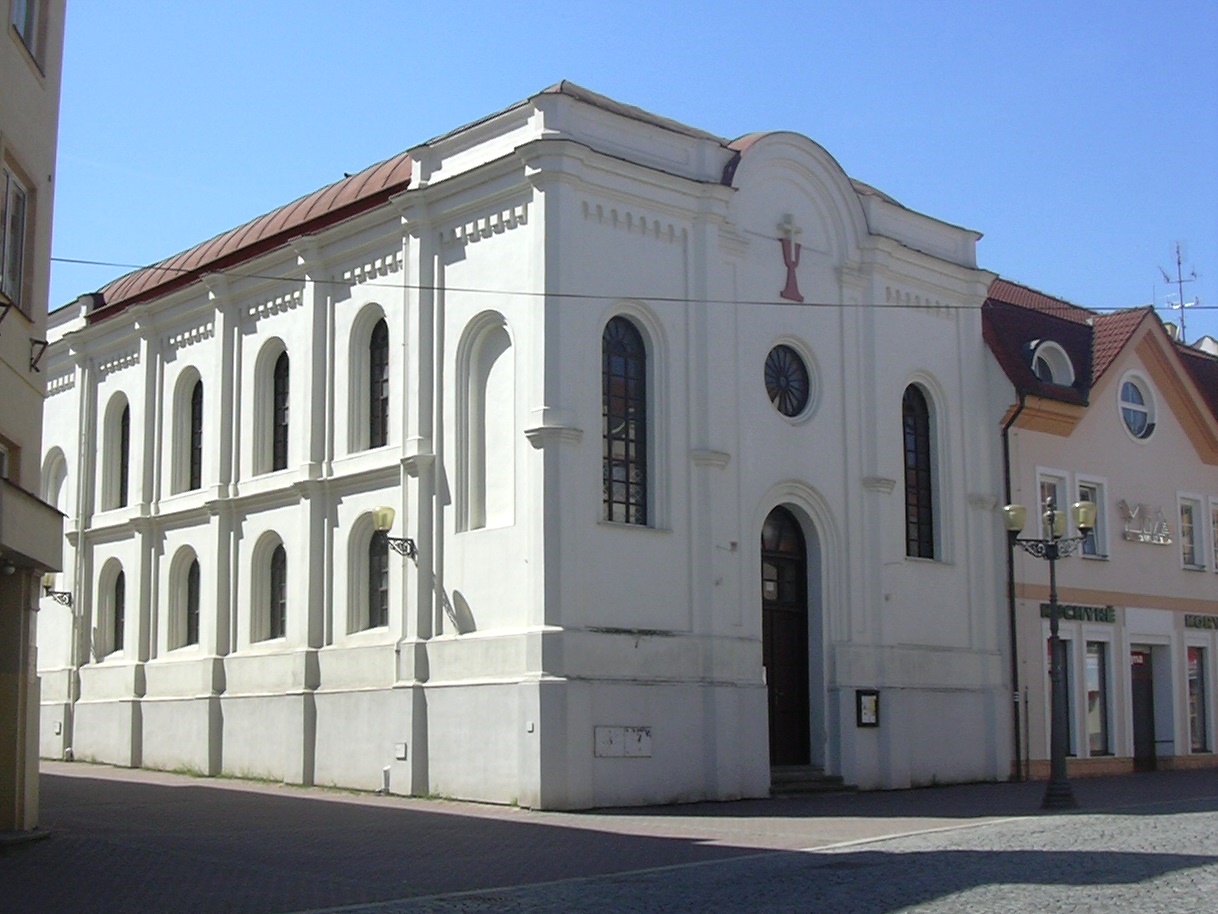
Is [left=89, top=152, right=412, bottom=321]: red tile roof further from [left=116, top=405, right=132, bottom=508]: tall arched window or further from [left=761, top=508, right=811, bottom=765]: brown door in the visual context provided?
[left=761, top=508, right=811, bottom=765]: brown door

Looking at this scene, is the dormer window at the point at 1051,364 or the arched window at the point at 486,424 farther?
the dormer window at the point at 1051,364

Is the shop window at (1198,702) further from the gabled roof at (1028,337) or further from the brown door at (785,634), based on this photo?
the brown door at (785,634)

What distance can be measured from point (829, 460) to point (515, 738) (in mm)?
8000

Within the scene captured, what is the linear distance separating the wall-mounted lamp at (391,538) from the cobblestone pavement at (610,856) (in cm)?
370

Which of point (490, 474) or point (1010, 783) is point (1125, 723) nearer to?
point (1010, 783)

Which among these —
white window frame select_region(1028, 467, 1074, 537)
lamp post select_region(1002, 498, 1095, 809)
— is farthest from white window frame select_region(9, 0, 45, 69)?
white window frame select_region(1028, 467, 1074, 537)

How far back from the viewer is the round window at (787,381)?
2741cm

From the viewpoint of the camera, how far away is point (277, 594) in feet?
96.8

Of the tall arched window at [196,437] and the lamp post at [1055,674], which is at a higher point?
the tall arched window at [196,437]

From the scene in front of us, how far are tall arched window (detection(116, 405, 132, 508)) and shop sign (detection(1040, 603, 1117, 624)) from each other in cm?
1873

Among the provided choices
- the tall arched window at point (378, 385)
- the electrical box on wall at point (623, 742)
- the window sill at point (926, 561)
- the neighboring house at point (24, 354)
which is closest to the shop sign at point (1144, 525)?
the window sill at point (926, 561)

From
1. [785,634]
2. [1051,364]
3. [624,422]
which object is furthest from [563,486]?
[1051,364]

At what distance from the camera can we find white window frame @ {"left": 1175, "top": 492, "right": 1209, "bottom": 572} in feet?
119

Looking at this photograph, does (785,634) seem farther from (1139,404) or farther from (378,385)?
(1139,404)
